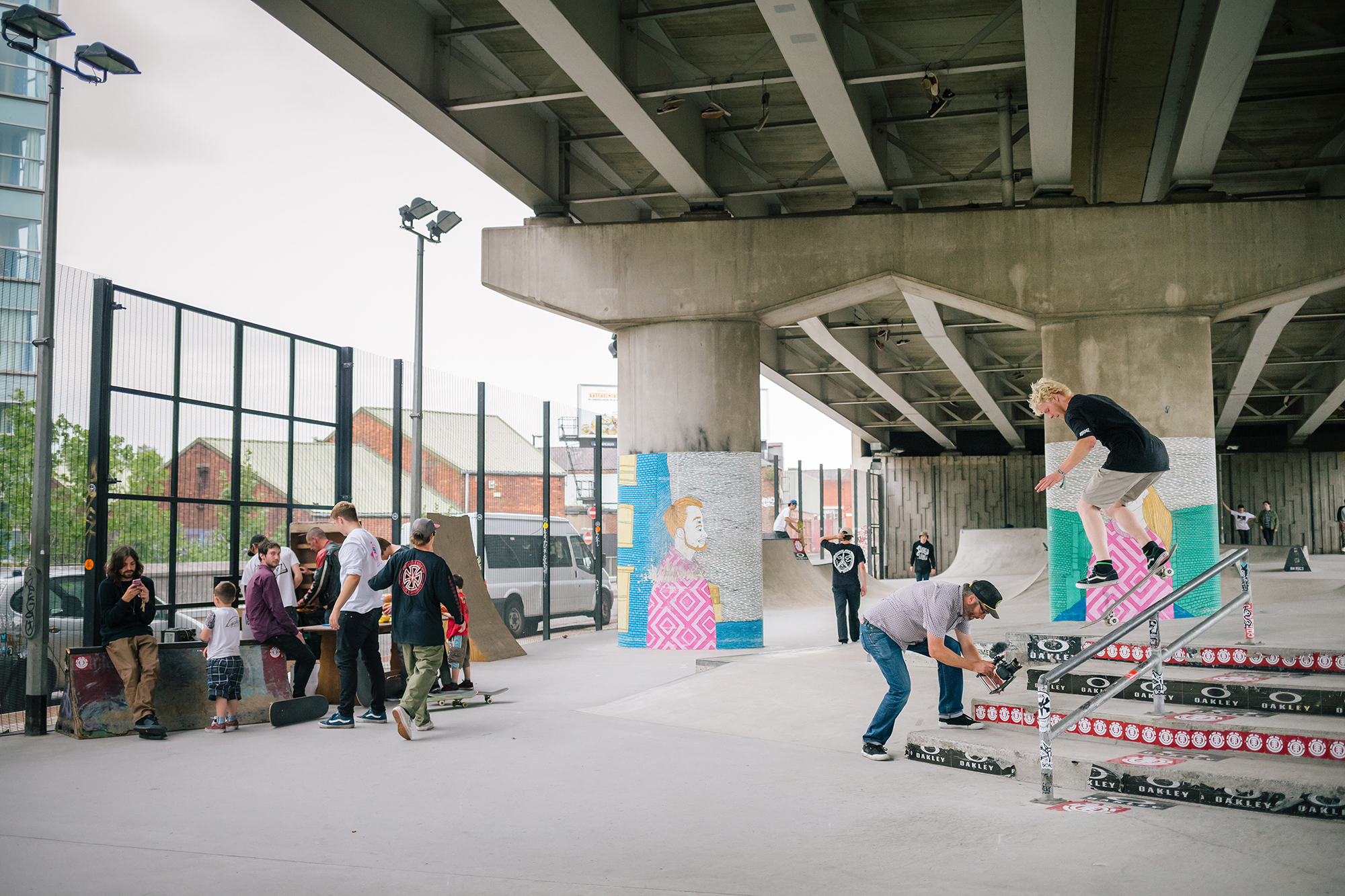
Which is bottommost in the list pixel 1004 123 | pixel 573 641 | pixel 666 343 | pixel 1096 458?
pixel 573 641

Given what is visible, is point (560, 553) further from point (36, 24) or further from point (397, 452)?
point (36, 24)

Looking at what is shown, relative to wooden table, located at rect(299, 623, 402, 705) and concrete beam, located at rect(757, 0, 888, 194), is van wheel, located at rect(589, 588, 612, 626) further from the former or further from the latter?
wooden table, located at rect(299, 623, 402, 705)

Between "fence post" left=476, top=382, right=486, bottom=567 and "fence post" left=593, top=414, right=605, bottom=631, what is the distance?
2762 millimetres

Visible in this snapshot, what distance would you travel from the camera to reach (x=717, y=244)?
1523 cm

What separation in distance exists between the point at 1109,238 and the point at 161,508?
478 inches

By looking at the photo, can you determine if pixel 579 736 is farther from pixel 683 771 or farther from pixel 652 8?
pixel 652 8

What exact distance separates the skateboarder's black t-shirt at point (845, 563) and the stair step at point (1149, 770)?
21.5ft

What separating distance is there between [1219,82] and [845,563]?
7.09 metres

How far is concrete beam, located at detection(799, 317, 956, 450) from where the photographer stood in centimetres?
2126

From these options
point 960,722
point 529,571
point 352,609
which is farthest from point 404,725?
point 529,571

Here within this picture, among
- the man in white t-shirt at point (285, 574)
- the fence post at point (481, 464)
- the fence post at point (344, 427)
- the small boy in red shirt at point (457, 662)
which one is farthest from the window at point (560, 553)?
the small boy in red shirt at point (457, 662)

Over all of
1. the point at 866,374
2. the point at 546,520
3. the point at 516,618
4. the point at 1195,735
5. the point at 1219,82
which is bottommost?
the point at 516,618

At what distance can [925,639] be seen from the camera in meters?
6.78

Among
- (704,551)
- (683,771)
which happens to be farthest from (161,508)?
(704,551)
